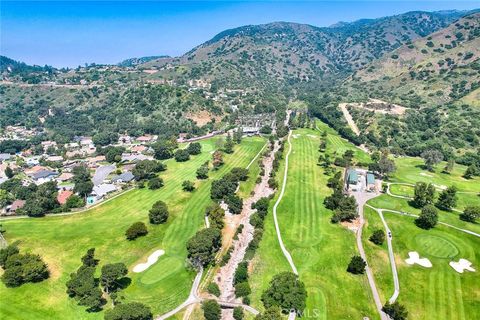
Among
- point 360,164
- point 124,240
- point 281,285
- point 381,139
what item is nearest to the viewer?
point 281,285

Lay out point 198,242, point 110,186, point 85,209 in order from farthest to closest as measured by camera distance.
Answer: point 110,186 < point 85,209 < point 198,242

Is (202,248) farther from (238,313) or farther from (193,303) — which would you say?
(238,313)

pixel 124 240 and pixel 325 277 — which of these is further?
pixel 124 240

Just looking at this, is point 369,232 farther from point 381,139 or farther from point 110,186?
point 381,139

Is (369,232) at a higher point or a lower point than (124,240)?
lower

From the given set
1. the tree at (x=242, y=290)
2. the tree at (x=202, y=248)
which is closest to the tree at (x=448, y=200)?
the tree at (x=242, y=290)

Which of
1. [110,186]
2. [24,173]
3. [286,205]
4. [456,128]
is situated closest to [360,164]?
[286,205]
